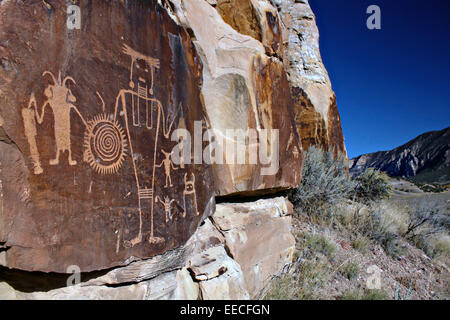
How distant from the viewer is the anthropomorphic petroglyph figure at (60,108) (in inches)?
48.5

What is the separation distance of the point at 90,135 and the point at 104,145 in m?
0.09

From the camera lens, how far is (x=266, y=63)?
9.84 feet

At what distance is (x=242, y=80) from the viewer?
2.64m

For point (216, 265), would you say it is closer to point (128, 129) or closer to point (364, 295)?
point (128, 129)

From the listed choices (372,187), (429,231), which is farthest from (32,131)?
(372,187)

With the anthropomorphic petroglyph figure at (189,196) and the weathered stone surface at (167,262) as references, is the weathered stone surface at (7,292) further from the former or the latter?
the anthropomorphic petroglyph figure at (189,196)

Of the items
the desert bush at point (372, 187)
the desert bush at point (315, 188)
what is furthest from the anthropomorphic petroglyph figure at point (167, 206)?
the desert bush at point (372, 187)

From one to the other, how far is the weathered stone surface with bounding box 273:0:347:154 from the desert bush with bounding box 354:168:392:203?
2.59 ft

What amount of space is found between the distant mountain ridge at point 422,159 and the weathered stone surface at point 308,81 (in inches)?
1246

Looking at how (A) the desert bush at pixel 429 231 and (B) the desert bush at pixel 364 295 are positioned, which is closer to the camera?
(B) the desert bush at pixel 364 295

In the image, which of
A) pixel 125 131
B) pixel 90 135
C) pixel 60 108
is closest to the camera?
pixel 60 108

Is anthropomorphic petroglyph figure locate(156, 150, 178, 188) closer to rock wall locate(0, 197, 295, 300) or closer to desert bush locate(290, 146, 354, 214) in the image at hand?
rock wall locate(0, 197, 295, 300)
